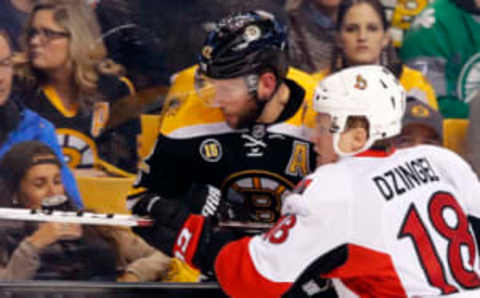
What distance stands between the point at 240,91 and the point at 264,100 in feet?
0.35

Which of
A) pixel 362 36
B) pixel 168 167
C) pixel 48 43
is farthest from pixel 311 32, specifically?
pixel 48 43

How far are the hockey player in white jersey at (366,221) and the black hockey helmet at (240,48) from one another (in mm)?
438

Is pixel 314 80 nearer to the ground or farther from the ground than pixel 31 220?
farther from the ground

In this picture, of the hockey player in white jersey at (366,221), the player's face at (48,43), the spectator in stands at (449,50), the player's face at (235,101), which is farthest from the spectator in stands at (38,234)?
the spectator in stands at (449,50)

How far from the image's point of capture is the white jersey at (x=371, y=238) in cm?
201

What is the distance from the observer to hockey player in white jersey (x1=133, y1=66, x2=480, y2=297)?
2012mm

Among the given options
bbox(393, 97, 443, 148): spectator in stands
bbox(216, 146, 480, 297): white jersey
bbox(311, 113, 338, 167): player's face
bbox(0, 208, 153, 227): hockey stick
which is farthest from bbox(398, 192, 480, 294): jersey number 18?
bbox(393, 97, 443, 148): spectator in stands

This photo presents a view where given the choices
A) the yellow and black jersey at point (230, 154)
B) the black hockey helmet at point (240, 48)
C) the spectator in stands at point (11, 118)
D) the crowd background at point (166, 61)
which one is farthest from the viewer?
the crowd background at point (166, 61)

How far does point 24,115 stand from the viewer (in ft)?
9.69

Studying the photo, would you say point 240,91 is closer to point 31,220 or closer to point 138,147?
point 138,147

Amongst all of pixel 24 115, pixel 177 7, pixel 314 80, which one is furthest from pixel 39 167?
pixel 314 80

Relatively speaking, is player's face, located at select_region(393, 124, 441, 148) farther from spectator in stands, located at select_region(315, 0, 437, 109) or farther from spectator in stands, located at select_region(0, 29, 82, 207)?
spectator in stands, located at select_region(0, 29, 82, 207)

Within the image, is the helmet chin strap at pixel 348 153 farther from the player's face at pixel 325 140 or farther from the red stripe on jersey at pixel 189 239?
the red stripe on jersey at pixel 189 239

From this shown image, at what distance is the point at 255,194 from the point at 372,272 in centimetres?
88
